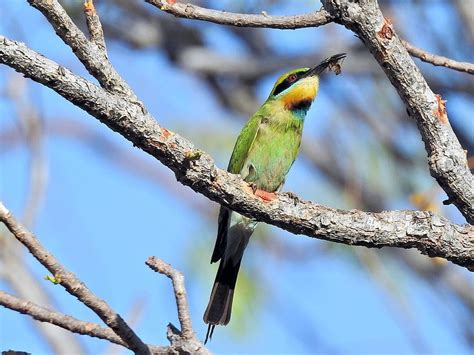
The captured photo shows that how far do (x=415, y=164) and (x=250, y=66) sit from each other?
1.20m

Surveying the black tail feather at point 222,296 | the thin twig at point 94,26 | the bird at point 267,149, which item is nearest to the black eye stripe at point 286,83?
the bird at point 267,149

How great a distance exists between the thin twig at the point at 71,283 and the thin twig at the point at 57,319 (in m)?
0.03

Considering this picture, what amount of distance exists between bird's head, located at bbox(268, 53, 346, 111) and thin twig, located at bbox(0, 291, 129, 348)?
213cm

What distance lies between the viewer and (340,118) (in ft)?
18.5

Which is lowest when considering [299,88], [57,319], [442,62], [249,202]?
[57,319]

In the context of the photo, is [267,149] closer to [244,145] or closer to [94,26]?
[244,145]

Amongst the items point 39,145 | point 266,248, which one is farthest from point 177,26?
point 39,145

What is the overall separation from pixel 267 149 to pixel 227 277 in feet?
2.11

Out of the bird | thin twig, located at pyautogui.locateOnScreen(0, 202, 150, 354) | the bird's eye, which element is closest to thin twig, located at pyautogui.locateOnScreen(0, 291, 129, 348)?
thin twig, located at pyautogui.locateOnScreen(0, 202, 150, 354)

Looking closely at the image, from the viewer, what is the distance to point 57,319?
208cm

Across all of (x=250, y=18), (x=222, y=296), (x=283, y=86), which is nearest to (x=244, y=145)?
(x=283, y=86)

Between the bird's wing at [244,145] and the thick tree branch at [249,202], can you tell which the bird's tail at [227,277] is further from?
the thick tree branch at [249,202]

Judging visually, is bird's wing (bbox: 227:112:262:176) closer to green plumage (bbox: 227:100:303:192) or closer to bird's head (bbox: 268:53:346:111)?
green plumage (bbox: 227:100:303:192)

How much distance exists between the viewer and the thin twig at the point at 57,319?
2.02m
